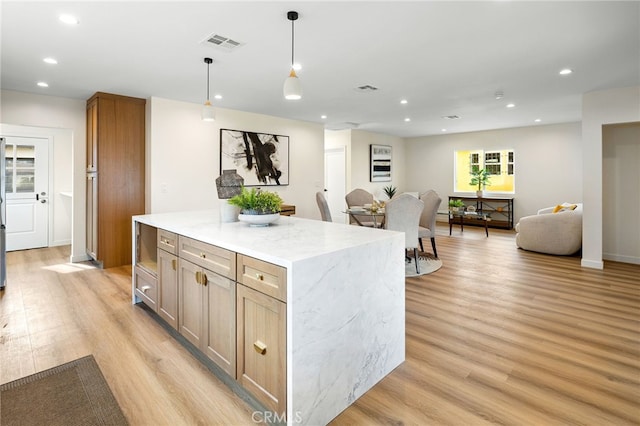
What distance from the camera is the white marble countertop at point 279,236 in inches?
66.6

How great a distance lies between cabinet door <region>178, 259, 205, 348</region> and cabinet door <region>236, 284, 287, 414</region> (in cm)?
48

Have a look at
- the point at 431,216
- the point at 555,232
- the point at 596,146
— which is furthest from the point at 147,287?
the point at 555,232

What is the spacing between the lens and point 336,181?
28.6 ft

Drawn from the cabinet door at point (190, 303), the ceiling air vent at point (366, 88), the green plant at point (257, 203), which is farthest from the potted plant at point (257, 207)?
the ceiling air vent at point (366, 88)

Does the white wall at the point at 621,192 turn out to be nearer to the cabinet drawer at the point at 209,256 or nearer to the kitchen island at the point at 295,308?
the kitchen island at the point at 295,308

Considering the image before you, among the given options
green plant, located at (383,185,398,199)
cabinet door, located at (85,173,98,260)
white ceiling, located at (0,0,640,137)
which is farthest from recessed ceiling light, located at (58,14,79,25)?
green plant, located at (383,185,398,199)

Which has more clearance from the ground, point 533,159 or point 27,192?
point 533,159

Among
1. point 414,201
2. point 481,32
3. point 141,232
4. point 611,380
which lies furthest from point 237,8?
point 611,380

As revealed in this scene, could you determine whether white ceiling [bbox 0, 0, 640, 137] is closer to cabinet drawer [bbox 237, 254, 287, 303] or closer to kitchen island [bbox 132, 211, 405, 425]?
kitchen island [bbox 132, 211, 405, 425]

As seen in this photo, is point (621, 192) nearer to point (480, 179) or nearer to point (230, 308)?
point (480, 179)

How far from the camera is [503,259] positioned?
5.15m

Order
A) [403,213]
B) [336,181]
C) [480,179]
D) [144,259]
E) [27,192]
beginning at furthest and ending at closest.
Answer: [480,179], [336,181], [27,192], [403,213], [144,259]

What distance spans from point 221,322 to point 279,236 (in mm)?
607

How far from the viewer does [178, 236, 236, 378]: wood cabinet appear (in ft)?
6.32
